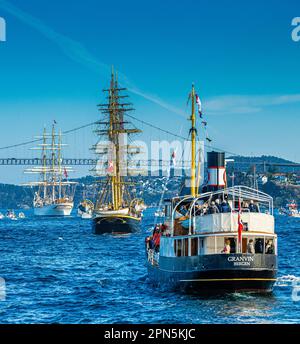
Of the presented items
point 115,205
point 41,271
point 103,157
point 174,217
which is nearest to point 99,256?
point 41,271

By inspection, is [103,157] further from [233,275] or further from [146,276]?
[233,275]

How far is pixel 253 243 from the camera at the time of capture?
35.4 m

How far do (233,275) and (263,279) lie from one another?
66.3 inches

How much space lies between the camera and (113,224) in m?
101

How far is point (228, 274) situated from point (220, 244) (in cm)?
198

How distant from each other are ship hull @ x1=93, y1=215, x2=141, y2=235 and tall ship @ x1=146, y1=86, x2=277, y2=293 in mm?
61682

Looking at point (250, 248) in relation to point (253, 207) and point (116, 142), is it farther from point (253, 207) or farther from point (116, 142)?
point (116, 142)

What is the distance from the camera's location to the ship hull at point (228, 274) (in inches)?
1334

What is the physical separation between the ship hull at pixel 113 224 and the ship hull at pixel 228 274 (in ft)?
215

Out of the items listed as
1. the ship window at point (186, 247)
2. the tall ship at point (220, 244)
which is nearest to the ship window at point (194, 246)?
the tall ship at point (220, 244)

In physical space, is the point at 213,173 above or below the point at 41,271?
above

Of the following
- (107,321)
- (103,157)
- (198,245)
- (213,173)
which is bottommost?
(107,321)

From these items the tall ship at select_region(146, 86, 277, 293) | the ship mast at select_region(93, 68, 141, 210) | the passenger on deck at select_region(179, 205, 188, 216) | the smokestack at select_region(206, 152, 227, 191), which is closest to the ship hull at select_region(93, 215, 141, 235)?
the ship mast at select_region(93, 68, 141, 210)

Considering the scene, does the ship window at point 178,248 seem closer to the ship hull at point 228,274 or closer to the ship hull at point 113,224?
the ship hull at point 228,274
